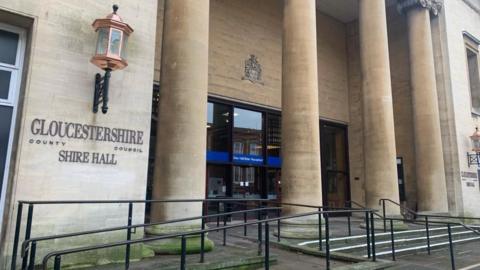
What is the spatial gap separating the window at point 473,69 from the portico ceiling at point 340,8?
177 inches

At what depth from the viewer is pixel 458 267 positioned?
24.8 feet

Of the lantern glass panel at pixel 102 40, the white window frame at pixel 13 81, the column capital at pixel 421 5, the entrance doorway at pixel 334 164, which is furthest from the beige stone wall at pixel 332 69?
the white window frame at pixel 13 81

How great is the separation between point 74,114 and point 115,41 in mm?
1302

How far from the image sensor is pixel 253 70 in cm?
1512

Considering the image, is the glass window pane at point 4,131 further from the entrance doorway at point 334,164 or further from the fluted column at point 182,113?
the entrance doorway at point 334,164

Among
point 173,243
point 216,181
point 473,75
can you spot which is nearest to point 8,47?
point 173,243

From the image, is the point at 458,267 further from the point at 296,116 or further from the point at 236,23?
the point at 236,23

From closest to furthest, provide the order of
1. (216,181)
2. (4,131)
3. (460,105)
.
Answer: (4,131) < (216,181) < (460,105)

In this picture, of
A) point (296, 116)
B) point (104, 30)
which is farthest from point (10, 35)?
point (296, 116)

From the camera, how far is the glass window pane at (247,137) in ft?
47.1

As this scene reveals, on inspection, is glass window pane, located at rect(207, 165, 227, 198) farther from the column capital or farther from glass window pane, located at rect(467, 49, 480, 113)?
glass window pane, located at rect(467, 49, 480, 113)

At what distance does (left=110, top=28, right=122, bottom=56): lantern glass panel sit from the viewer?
574 centimetres

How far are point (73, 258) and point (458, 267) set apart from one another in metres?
7.27

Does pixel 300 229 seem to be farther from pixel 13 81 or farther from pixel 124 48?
pixel 13 81
